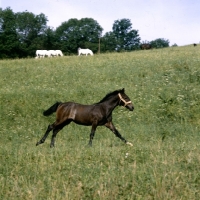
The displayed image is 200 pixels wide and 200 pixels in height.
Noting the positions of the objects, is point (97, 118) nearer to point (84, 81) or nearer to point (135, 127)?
point (135, 127)

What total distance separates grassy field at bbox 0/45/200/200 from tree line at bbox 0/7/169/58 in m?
48.9

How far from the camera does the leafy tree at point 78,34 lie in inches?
3930

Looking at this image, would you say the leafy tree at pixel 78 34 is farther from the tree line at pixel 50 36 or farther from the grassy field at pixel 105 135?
the grassy field at pixel 105 135

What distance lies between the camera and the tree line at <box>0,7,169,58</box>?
84.0 metres

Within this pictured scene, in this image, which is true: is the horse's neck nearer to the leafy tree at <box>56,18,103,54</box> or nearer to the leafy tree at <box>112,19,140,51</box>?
the leafy tree at <box>56,18,103,54</box>

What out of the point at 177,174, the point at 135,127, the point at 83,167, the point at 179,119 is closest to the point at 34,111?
the point at 135,127

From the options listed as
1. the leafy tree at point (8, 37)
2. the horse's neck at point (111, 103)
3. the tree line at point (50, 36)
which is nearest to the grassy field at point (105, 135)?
the horse's neck at point (111, 103)

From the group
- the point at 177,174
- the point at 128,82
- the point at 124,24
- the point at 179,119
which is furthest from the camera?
the point at 124,24

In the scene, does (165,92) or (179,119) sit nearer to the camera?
(179,119)

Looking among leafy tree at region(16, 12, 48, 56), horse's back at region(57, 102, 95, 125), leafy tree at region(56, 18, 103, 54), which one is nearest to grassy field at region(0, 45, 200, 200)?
horse's back at region(57, 102, 95, 125)

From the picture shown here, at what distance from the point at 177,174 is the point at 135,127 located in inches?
354

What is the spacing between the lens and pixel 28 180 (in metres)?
7.02

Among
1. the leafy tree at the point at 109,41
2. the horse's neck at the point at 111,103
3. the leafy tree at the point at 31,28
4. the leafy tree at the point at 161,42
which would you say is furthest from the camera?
the leafy tree at the point at 161,42

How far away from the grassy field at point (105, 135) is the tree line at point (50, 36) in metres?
48.9
